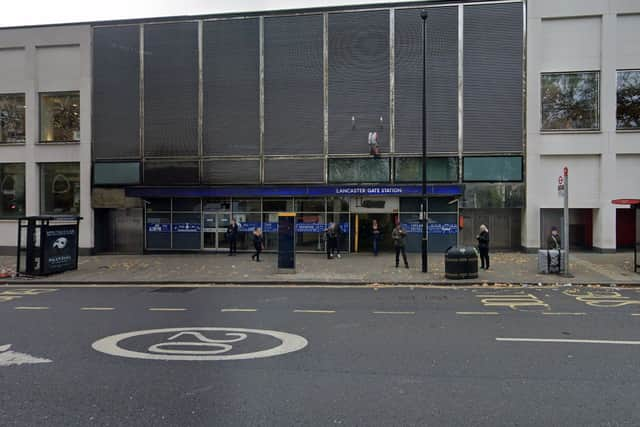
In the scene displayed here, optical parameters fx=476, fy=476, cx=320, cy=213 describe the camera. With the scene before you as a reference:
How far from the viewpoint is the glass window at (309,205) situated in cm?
2219

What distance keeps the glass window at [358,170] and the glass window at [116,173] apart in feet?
31.4

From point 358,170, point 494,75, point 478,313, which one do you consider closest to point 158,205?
point 358,170

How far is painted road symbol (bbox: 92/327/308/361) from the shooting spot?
6.46 metres

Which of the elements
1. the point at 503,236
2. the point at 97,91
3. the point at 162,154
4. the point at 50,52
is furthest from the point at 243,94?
the point at 503,236

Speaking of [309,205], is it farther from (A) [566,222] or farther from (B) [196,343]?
(B) [196,343]

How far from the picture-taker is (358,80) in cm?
2169

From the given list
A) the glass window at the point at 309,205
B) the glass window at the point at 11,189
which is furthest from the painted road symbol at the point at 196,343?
the glass window at the point at 11,189

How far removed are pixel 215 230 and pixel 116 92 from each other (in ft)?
27.4

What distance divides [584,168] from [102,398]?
21448 millimetres

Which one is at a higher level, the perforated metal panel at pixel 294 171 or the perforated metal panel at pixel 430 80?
the perforated metal panel at pixel 430 80

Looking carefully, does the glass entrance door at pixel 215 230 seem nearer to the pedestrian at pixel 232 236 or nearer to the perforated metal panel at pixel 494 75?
the pedestrian at pixel 232 236

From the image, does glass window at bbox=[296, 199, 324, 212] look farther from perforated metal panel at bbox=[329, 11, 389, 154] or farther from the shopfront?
perforated metal panel at bbox=[329, 11, 389, 154]

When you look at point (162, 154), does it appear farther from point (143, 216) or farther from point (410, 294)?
point (410, 294)

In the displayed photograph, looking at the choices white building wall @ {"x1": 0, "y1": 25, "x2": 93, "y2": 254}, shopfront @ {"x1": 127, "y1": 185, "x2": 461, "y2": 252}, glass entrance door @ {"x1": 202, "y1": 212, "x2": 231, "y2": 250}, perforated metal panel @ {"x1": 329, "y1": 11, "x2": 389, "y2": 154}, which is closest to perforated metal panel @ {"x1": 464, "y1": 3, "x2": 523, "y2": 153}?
shopfront @ {"x1": 127, "y1": 185, "x2": 461, "y2": 252}
